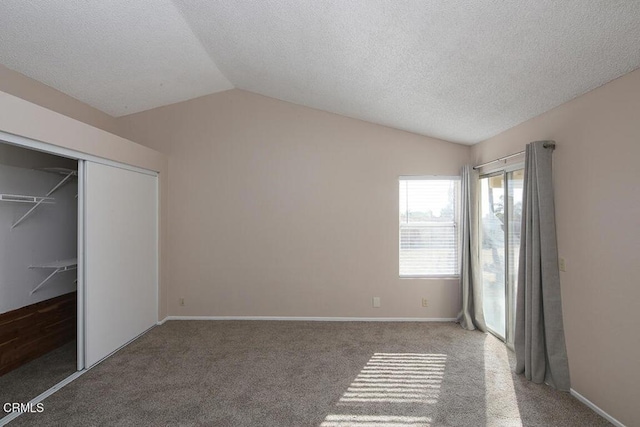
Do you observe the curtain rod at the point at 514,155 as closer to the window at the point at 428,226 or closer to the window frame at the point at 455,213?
the window frame at the point at 455,213

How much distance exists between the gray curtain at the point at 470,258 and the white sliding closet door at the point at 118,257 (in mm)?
4001

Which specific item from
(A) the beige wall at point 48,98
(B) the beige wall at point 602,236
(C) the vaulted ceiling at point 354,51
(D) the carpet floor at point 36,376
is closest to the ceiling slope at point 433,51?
(C) the vaulted ceiling at point 354,51

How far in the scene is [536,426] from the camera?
2.25m

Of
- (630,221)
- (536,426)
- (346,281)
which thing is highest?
(630,221)

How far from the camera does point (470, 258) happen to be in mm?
4168

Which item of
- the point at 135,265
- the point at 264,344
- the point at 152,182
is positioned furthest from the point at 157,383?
the point at 152,182

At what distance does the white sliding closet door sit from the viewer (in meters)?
3.10

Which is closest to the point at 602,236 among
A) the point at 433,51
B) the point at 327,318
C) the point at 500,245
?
the point at 500,245

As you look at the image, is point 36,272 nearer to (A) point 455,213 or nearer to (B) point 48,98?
(B) point 48,98

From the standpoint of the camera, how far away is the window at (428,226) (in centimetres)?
452

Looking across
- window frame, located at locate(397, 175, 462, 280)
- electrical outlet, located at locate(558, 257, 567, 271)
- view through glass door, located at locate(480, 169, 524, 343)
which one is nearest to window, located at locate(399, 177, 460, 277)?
window frame, located at locate(397, 175, 462, 280)

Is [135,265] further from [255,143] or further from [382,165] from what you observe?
[382,165]

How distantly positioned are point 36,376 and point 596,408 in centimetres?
457

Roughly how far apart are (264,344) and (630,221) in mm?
3376
